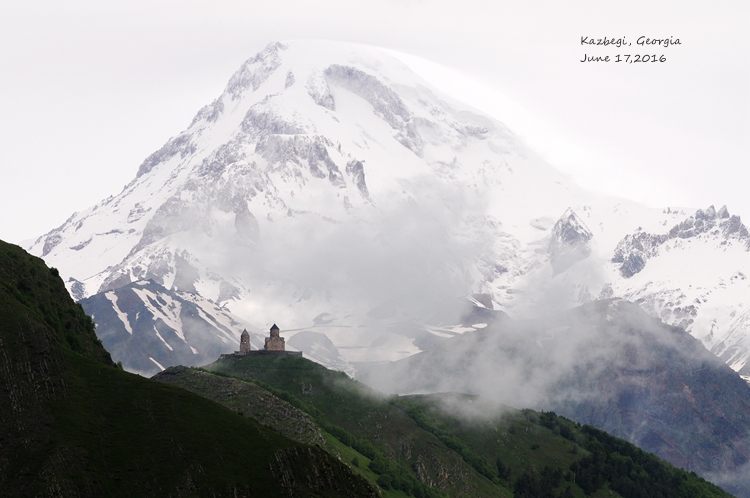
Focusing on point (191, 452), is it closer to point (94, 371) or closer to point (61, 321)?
point (94, 371)

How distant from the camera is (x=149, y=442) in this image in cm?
15212

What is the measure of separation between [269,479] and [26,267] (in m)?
78.2

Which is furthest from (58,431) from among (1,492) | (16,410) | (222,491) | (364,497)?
(364,497)

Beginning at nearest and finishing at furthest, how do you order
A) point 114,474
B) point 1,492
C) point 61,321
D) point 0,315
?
point 1,492 < point 114,474 < point 0,315 < point 61,321

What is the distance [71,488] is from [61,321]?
67.4 meters

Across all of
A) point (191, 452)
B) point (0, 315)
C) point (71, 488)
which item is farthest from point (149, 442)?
point (0, 315)

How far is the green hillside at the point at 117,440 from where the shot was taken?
5468 inches

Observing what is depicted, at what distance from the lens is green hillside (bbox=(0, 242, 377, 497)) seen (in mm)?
138875

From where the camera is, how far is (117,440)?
493ft

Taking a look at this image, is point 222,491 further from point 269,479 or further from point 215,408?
point 215,408

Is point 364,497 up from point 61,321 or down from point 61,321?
down

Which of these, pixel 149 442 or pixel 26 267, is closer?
pixel 149 442

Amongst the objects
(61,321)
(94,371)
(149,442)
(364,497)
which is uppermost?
(61,321)

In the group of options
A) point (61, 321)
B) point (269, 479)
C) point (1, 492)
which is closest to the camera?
point (1, 492)
